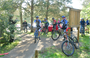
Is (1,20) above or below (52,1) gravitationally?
below

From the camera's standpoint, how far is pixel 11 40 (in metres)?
7.73

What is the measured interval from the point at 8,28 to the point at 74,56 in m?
5.10

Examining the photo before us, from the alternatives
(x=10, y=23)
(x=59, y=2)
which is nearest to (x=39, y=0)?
(x=59, y=2)

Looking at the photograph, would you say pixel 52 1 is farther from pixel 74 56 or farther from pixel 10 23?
pixel 74 56

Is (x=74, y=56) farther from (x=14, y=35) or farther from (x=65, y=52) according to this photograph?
(x=14, y=35)

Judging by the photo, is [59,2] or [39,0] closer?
[39,0]

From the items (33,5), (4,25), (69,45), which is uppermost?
(33,5)

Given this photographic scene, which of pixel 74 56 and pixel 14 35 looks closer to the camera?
pixel 74 56

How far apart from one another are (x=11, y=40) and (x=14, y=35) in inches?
31.2

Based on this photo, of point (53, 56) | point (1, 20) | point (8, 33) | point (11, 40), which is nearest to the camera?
point (53, 56)

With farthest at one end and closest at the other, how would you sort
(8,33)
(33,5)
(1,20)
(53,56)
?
(33,5) → (8,33) → (1,20) → (53,56)

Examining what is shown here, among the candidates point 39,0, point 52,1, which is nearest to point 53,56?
point 39,0

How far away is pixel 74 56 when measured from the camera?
A: 498 centimetres

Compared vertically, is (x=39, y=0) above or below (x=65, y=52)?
above
